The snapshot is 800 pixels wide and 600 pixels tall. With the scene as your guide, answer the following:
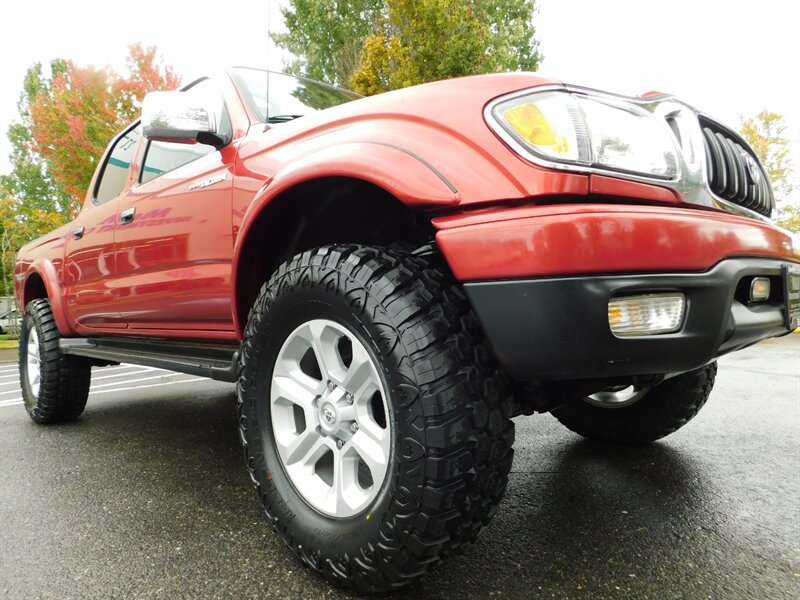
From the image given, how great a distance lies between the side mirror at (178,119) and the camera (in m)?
1.96

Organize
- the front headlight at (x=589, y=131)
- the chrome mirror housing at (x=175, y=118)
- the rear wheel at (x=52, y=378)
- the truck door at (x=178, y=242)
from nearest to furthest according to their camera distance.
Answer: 1. the front headlight at (x=589, y=131)
2. the chrome mirror housing at (x=175, y=118)
3. the truck door at (x=178, y=242)
4. the rear wheel at (x=52, y=378)

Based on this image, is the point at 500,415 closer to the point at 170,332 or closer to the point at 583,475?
the point at 583,475

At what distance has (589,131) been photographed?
1217mm

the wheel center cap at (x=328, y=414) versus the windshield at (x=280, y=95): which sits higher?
the windshield at (x=280, y=95)

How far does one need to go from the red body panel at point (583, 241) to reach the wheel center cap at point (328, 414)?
54 cm

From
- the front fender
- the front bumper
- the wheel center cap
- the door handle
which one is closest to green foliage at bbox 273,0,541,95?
the door handle

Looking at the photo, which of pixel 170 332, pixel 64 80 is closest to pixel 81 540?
pixel 170 332

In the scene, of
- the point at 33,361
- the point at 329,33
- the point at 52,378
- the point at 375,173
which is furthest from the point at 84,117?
the point at 375,173

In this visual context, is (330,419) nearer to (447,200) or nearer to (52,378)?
(447,200)

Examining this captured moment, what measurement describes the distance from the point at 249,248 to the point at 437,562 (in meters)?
1.15

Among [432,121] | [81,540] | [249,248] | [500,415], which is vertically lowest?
[81,540]

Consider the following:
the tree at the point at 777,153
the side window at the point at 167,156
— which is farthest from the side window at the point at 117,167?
the tree at the point at 777,153

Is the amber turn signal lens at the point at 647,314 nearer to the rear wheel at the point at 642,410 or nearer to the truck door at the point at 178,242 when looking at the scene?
the rear wheel at the point at 642,410

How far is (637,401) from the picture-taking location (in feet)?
7.89
